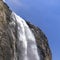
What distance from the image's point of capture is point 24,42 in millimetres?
25406

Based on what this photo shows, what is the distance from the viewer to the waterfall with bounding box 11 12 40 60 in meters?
25.0

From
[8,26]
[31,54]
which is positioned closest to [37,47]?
[31,54]

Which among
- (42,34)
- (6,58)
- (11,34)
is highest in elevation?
(42,34)

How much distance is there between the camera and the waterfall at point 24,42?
24953mm

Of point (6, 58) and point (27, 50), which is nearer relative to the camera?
point (6, 58)

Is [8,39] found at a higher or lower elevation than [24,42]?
lower

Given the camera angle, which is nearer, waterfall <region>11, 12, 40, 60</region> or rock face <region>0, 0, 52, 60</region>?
rock face <region>0, 0, 52, 60</region>

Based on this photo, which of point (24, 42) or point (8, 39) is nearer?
point (8, 39)

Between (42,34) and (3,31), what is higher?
(42,34)

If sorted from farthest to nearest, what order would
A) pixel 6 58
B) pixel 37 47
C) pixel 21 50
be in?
pixel 37 47
pixel 21 50
pixel 6 58

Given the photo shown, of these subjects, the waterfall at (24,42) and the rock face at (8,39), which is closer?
the rock face at (8,39)

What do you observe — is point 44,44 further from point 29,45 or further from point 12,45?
point 12,45

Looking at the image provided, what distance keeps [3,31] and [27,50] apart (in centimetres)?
229

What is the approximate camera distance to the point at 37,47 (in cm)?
2683
